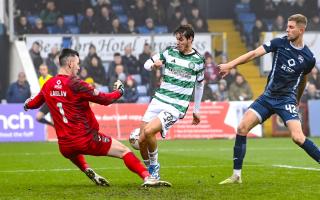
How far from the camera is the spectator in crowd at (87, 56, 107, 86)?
27.9 m

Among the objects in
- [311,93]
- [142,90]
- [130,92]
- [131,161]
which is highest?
[131,161]

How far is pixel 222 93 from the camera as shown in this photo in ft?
93.6

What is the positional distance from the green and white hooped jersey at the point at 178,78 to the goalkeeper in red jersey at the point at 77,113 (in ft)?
2.83

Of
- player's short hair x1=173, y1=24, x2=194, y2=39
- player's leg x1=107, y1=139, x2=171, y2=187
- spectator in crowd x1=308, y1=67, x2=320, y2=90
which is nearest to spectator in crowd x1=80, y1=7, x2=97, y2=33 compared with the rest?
spectator in crowd x1=308, y1=67, x2=320, y2=90

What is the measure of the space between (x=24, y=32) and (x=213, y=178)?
17.4 metres

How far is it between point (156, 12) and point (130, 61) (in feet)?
14.3

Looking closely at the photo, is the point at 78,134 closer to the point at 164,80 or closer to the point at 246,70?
the point at 164,80

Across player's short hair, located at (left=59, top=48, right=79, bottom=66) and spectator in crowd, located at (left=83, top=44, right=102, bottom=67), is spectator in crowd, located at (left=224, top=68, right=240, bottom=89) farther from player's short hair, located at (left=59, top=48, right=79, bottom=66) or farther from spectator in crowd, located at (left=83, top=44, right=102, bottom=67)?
player's short hair, located at (left=59, top=48, right=79, bottom=66)

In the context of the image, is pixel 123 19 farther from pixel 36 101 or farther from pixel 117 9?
pixel 36 101

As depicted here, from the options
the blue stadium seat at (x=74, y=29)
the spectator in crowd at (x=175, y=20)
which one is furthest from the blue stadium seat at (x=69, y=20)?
the spectator in crowd at (x=175, y=20)

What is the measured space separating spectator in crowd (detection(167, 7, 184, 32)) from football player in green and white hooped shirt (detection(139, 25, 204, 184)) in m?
19.6

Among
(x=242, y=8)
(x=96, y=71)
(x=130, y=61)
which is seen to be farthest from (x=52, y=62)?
(x=242, y=8)

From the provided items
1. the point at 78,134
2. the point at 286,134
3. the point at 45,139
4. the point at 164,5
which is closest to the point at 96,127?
the point at 78,134

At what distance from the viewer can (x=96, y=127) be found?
12281mm
